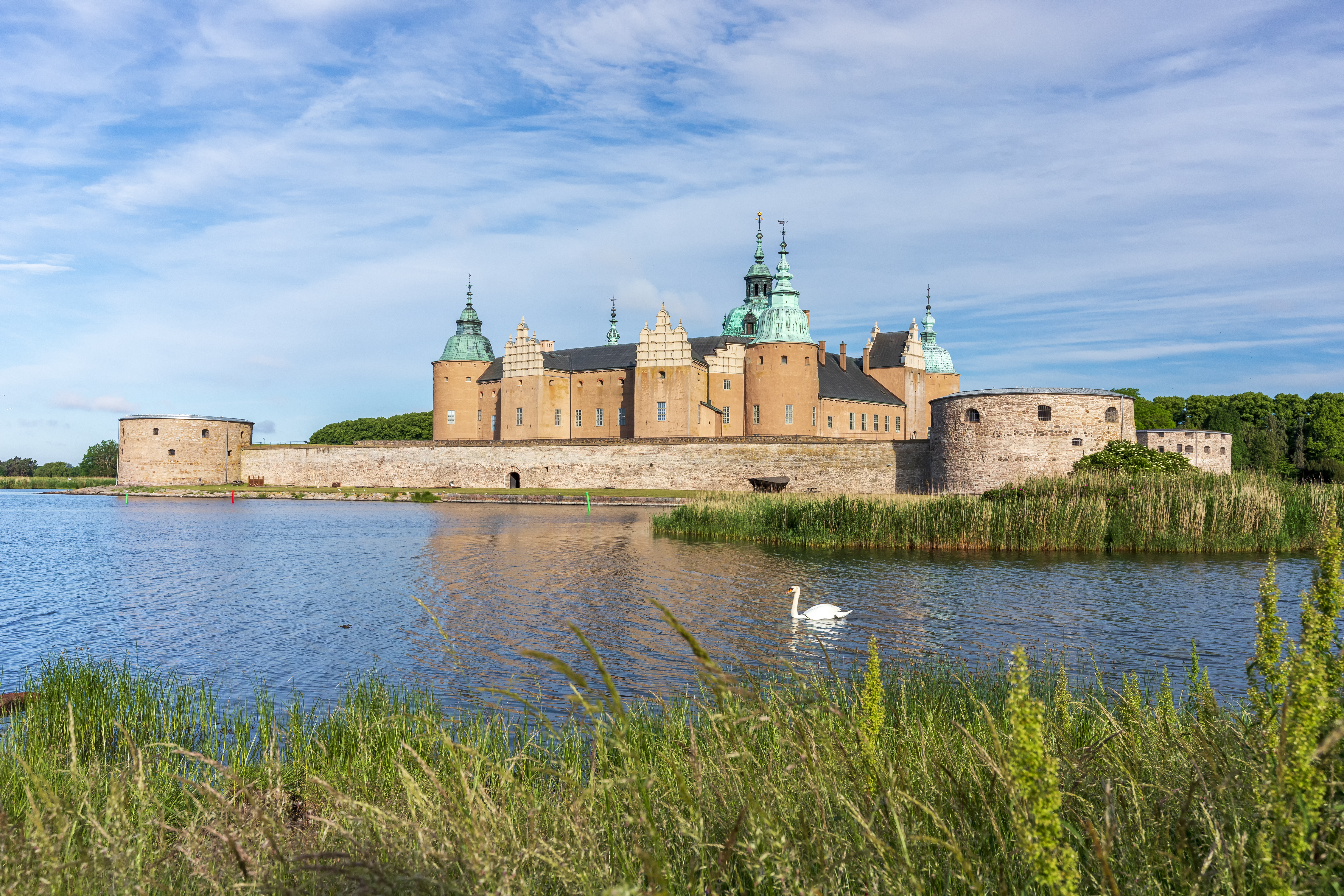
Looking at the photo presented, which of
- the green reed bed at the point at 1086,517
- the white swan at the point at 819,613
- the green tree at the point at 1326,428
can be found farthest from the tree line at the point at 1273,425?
the white swan at the point at 819,613

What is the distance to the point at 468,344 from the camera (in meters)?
66.6

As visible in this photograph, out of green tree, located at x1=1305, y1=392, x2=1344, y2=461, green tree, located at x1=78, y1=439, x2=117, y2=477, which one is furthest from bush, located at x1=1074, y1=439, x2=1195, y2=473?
green tree, located at x1=78, y1=439, x2=117, y2=477

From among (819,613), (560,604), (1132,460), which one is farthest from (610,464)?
(819,613)

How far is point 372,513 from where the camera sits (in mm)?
38344

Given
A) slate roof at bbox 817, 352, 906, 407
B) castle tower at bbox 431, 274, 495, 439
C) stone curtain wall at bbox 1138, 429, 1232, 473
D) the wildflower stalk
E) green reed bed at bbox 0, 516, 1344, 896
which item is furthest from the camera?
castle tower at bbox 431, 274, 495, 439

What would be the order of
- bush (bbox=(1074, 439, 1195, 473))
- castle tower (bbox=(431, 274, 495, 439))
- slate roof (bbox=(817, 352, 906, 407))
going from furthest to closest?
castle tower (bbox=(431, 274, 495, 439)) → slate roof (bbox=(817, 352, 906, 407)) → bush (bbox=(1074, 439, 1195, 473))

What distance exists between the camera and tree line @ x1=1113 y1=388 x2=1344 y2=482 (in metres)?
56.8

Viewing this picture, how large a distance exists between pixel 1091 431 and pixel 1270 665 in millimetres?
36054

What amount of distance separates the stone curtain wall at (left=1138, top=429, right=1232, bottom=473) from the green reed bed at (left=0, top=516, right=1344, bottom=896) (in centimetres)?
4879

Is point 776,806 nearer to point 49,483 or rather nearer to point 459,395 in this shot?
point 459,395

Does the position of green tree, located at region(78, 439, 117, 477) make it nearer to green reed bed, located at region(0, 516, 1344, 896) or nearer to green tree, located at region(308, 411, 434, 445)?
green tree, located at region(308, 411, 434, 445)

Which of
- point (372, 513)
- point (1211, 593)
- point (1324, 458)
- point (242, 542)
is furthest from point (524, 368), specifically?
point (1324, 458)

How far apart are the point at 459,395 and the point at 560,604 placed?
2104 inches

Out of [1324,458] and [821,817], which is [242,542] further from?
[1324,458]
